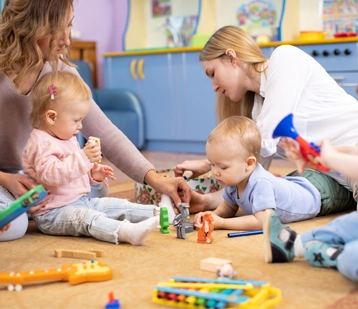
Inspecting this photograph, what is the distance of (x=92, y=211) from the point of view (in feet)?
5.50

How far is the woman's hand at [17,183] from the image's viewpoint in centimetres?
167

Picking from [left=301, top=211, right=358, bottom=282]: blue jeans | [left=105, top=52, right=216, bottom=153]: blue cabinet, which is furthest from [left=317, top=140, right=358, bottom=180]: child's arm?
[left=105, top=52, right=216, bottom=153]: blue cabinet

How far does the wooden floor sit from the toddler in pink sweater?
564 mm

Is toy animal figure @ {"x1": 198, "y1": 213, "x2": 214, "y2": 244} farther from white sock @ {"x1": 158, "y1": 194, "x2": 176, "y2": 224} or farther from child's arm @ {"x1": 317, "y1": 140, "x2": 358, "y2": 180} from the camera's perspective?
child's arm @ {"x1": 317, "y1": 140, "x2": 358, "y2": 180}

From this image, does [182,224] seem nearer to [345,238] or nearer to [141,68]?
[345,238]

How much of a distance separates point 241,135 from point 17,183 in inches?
25.3

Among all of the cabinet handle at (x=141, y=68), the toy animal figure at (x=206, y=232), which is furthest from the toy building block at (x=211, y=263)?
the cabinet handle at (x=141, y=68)

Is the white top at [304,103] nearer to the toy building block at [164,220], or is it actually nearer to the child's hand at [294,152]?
the toy building block at [164,220]

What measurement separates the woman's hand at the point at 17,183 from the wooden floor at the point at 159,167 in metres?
0.66

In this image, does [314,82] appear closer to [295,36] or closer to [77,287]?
[77,287]

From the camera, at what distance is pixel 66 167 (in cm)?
160

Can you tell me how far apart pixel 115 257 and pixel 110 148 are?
584 millimetres

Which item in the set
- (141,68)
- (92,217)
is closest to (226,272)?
(92,217)

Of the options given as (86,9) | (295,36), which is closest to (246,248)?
(295,36)
